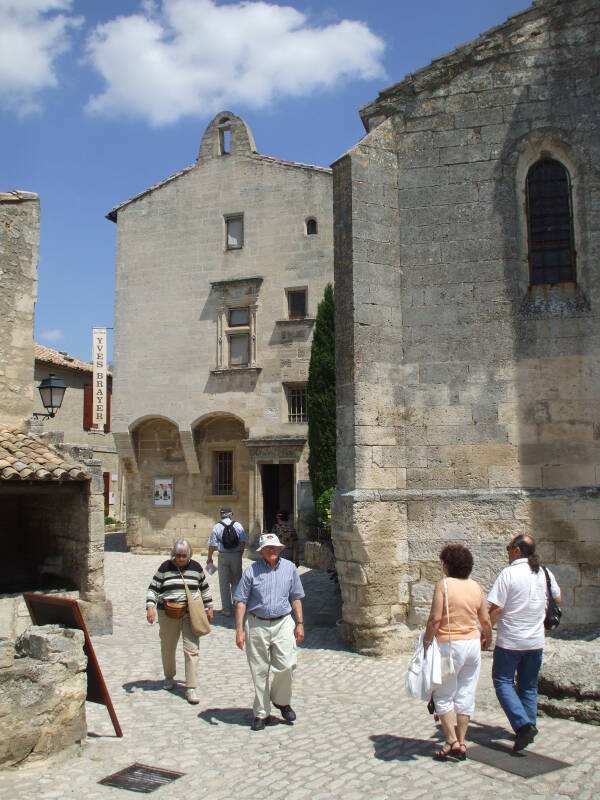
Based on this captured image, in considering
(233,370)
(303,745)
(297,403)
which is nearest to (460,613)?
(303,745)

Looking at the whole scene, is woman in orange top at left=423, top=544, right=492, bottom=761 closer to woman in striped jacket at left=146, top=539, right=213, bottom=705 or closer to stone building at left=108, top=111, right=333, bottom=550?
woman in striped jacket at left=146, top=539, right=213, bottom=705

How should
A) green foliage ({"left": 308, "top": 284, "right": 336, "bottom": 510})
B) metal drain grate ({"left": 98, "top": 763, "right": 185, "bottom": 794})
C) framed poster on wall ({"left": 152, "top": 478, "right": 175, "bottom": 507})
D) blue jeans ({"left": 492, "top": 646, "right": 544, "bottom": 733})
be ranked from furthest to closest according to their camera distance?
1. framed poster on wall ({"left": 152, "top": 478, "right": 175, "bottom": 507})
2. green foliage ({"left": 308, "top": 284, "right": 336, "bottom": 510})
3. blue jeans ({"left": 492, "top": 646, "right": 544, "bottom": 733})
4. metal drain grate ({"left": 98, "top": 763, "right": 185, "bottom": 794})

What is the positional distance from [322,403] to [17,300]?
8.51 m

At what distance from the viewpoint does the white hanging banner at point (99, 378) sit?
→ 21.1 m

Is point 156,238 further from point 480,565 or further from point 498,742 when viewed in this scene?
point 498,742

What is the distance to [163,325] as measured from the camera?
69.9ft

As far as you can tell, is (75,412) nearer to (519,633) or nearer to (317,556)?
(317,556)

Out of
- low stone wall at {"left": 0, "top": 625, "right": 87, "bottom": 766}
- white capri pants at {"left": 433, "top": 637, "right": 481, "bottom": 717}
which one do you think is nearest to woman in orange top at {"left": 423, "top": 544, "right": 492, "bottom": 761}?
white capri pants at {"left": 433, "top": 637, "right": 481, "bottom": 717}

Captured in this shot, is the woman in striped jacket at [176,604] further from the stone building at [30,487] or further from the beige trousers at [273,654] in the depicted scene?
the stone building at [30,487]

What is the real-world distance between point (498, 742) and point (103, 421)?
17.1m

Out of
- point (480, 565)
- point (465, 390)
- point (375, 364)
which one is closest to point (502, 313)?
point (465, 390)

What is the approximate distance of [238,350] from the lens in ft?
68.3

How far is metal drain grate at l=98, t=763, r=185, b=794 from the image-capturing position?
496 cm

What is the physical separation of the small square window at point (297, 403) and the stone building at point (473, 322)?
35.3 ft
